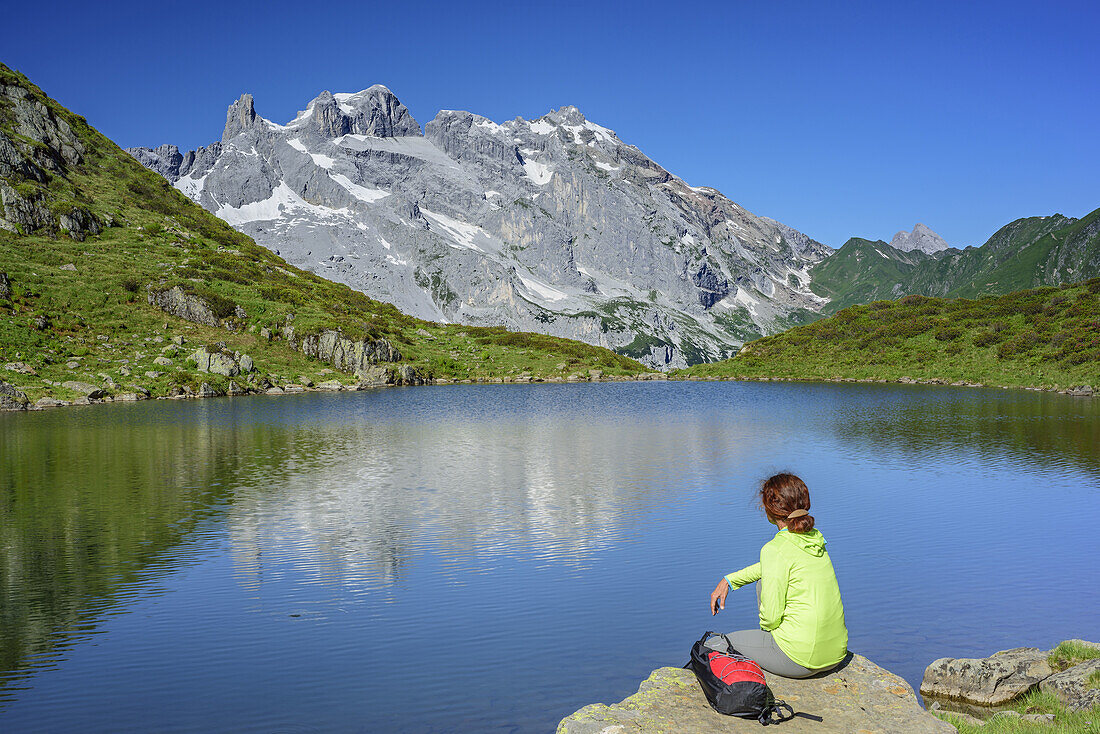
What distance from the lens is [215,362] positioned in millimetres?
112625

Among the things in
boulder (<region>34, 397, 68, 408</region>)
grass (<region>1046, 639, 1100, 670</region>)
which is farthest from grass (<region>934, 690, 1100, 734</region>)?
boulder (<region>34, 397, 68, 408</region>)

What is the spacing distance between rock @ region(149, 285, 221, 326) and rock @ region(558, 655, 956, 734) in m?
133

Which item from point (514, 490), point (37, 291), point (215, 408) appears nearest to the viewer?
point (514, 490)

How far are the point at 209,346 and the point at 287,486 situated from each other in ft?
296

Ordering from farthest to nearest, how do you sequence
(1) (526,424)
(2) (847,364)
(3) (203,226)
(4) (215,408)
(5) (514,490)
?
1. (3) (203,226)
2. (2) (847,364)
3. (4) (215,408)
4. (1) (526,424)
5. (5) (514,490)

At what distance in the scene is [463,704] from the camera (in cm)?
1334

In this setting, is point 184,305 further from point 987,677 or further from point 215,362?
point 987,677

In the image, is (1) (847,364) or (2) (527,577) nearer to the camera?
(2) (527,577)

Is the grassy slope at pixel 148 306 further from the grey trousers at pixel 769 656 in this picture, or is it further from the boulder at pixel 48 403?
Result: the grey trousers at pixel 769 656

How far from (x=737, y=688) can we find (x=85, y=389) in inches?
4107

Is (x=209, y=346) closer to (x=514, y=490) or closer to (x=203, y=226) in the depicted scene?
(x=203, y=226)

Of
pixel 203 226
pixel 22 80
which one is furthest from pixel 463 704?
pixel 22 80

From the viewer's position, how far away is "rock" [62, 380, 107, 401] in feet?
300

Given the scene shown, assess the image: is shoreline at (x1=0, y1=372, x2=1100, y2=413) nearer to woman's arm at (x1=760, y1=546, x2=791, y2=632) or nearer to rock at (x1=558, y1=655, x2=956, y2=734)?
rock at (x1=558, y1=655, x2=956, y2=734)
